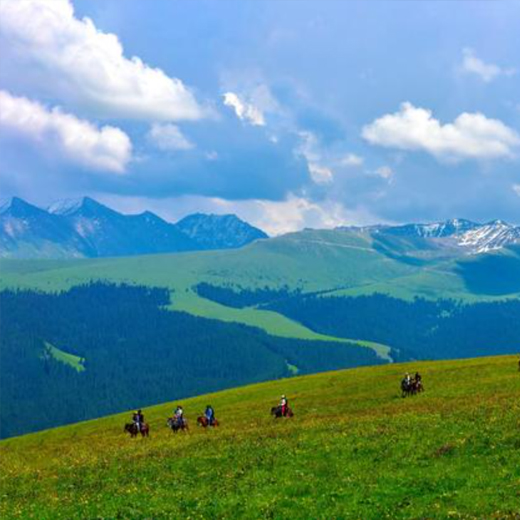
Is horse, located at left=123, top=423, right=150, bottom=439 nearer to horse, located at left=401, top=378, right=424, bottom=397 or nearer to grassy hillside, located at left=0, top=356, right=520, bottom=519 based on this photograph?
grassy hillside, located at left=0, top=356, right=520, bottom=519

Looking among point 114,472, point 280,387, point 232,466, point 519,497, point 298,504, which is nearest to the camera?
point 519,497

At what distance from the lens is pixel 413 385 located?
230ft

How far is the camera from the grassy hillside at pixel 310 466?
32125 mm

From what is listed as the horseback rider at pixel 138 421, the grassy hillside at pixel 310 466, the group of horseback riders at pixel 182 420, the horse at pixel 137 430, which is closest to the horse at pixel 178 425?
the group of horseback riders at pixel 182 420

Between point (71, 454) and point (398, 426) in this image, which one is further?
point (71, 454)

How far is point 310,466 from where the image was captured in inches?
1582

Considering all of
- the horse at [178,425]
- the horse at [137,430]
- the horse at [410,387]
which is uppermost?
the horse at [410,387]

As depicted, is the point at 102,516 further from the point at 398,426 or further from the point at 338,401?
the point at 338,401

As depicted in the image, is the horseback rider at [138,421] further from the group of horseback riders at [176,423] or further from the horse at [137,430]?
the horse at [137,430]

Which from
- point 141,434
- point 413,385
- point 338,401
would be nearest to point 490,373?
point 413,385

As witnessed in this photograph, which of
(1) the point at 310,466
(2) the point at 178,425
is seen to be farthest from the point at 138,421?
(1) the point at 310,466

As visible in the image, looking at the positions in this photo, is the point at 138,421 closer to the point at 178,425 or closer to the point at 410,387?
the point at 178,425

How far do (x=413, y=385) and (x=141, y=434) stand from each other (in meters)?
27.4

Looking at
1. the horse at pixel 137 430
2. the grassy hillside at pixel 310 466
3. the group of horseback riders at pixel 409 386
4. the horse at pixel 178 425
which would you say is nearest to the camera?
the grassy hillside at pixel 310 466
